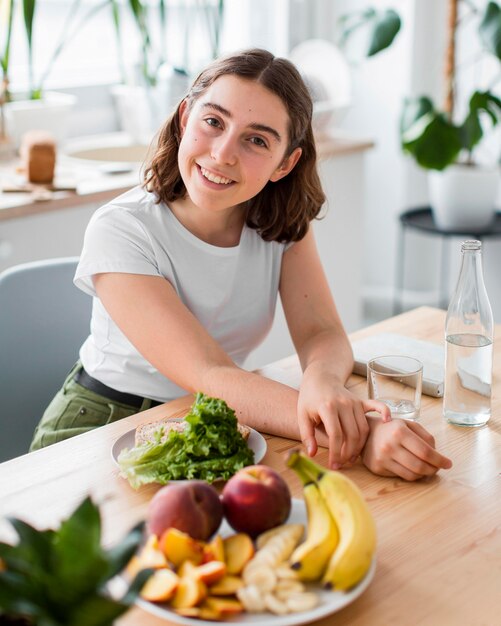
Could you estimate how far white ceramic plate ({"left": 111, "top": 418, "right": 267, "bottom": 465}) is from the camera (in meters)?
1.21

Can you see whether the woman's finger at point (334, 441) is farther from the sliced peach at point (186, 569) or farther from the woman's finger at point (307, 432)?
the sliced peach at point (186, 569)

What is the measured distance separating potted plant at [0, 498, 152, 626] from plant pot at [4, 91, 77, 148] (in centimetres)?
213

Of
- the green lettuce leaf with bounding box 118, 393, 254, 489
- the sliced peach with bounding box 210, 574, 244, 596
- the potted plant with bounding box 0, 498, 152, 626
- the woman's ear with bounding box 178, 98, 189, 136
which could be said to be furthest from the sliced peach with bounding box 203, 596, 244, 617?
the woman's ear with bounding box 178, 98, 189, 136

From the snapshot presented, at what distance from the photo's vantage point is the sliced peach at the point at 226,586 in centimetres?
84

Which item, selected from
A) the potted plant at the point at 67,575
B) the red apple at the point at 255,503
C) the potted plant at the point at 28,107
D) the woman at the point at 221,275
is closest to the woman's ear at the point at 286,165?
the woman at the point at 221,275

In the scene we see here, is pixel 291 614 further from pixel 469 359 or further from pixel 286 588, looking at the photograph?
pixel 469 359

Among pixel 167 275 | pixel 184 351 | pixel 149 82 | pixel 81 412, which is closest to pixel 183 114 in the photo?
pixel 167 275

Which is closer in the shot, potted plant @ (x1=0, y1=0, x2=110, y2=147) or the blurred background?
potted plant @ (x1=0, y1=0, x2=110, y2=147)

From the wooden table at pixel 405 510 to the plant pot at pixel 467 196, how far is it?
1.80m

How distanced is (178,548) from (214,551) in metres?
0.04

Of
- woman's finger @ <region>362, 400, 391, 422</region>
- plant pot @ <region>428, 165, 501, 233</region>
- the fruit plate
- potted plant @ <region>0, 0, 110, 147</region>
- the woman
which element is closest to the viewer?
the fruit plate

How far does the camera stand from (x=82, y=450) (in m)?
1.24

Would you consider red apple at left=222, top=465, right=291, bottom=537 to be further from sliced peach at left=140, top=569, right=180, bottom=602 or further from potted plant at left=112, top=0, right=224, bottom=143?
potted plant at left=112, top=0, right=224, bottom=143

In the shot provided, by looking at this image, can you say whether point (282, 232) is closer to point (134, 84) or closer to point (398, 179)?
point (134, 84)
